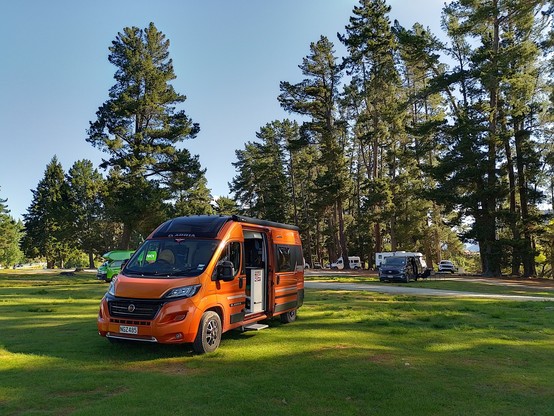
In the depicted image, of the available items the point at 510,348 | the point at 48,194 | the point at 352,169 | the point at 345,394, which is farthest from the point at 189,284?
the point at 48,194

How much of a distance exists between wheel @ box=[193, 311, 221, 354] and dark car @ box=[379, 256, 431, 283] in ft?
78.8

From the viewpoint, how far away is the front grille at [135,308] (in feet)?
23.4

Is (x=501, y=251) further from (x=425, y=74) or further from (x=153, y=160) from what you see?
(x=153, y=160)

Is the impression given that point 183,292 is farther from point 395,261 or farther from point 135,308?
point 395,261

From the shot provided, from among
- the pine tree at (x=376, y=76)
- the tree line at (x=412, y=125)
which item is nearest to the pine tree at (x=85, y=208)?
the tree line at (x=412, y=125)

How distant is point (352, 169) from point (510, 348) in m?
59.9

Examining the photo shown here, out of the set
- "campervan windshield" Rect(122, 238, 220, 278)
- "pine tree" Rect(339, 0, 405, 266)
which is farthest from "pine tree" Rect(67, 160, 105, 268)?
"campervan windshield" Rect(122, 238, 220, 278)

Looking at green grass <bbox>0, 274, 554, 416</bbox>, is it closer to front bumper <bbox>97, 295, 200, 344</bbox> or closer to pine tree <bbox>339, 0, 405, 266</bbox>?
front bumper <bbox>97, 295, 200, 344</bbox>

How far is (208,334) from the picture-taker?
772 cm

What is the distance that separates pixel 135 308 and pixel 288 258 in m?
4.89

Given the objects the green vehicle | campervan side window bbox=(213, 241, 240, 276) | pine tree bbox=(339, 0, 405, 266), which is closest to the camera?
campervan side window bbox=(213, 241, 240, 276)

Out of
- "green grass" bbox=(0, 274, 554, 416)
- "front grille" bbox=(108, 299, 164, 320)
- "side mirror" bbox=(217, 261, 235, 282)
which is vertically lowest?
"green grass" bbox=(0, 274, 554, 416)

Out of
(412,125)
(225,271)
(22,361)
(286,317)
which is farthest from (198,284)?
(412,125)

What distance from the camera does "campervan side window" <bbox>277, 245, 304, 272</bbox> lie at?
10.6 metres
